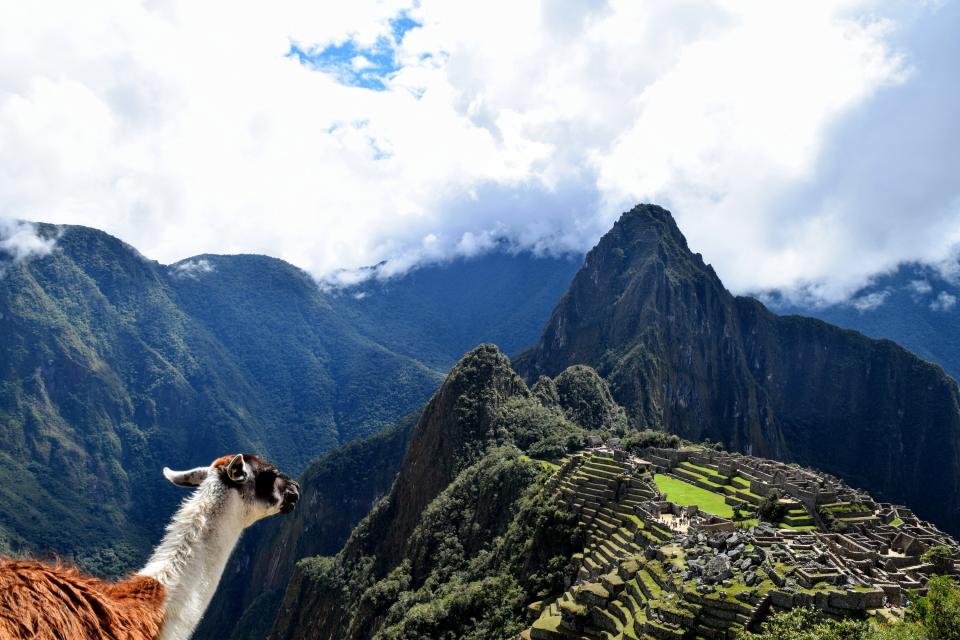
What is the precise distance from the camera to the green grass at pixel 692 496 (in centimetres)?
4278

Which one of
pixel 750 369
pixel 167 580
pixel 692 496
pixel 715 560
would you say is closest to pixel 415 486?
pixel 692 496

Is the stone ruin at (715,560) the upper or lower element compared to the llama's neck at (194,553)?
upper

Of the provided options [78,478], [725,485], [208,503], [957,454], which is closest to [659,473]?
[725,485]

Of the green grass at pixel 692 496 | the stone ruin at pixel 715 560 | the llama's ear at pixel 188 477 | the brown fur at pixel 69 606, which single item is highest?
the green grass at pixel 692 496

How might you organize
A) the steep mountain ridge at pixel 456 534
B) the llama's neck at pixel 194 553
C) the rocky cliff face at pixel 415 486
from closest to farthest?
the llama's neck at pixel 194 553, the steep mountain ridge at pixel 456 534, the rocky cliff face at pixel 415 486

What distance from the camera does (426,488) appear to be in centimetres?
8412

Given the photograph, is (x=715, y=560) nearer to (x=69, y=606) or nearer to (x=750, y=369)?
(x=69, y=606)

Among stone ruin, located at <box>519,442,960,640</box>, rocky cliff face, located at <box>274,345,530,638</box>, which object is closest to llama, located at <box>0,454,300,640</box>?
stone ruin, located at <box>519,442,960,640</box>

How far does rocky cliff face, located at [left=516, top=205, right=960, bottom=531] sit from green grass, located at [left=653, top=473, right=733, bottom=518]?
74.3m

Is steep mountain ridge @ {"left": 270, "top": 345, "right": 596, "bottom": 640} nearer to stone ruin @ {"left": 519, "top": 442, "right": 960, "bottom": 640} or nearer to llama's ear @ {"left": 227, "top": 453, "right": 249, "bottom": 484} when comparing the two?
stone ruin @ {"left": 519, "top": 442, "right": 960, "bottom": 640}

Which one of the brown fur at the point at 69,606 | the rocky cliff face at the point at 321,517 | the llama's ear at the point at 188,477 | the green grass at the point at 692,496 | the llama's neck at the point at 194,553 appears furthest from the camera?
the rocky cliff face at the point at 321,517

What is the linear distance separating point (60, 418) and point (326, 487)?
9309 cm

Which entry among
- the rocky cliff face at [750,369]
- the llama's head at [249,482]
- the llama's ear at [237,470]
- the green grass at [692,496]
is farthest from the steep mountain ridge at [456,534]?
the rocky cliff face at [750,369]

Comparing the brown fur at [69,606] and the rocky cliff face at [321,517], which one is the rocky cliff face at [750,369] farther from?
the brown fur at [69,606]
